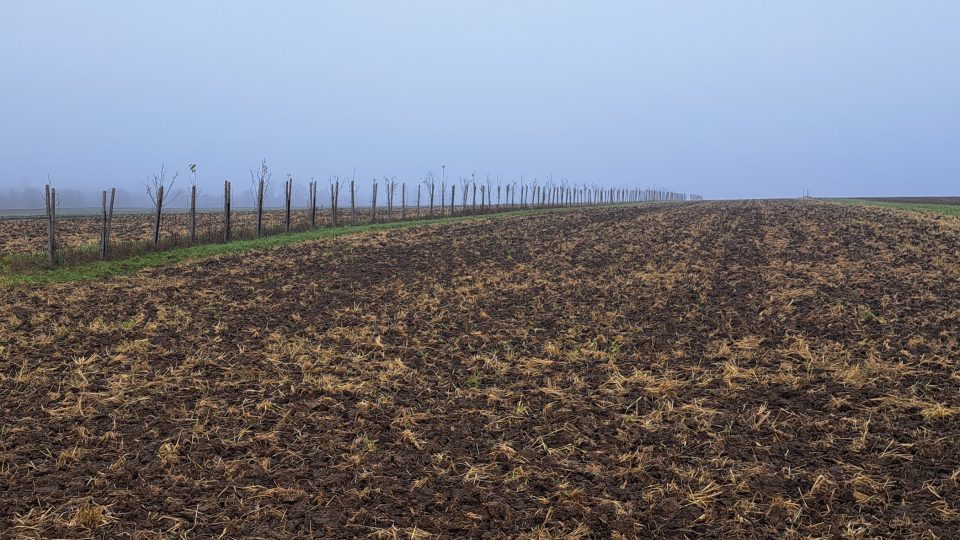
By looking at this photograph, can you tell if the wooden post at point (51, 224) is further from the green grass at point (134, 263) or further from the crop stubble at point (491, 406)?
the crop stubble at point (491, 406)

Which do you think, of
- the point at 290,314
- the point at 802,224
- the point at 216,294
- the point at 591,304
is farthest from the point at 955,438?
the point at 802,224

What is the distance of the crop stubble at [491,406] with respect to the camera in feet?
16.7

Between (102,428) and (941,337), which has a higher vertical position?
(941,337)

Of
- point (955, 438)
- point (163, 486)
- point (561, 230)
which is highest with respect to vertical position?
point (561, 230)

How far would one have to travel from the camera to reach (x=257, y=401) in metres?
7.47

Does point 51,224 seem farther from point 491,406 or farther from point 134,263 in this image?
point 491,406

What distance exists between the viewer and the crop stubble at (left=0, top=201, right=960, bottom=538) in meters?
5.10

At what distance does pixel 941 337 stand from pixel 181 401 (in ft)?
34.7

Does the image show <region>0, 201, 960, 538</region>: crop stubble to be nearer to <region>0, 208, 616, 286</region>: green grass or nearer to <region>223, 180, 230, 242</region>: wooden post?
<region>0, 208, 616, 286</region>: green grass

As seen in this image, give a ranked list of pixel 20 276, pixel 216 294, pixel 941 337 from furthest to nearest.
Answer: pixel 20 276, pixel 216 294, pixel 941 337

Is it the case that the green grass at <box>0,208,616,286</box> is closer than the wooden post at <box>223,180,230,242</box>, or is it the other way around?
the green grass at <box>0,208,616,286</box>

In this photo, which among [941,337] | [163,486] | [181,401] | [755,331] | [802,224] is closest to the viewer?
[163,486]

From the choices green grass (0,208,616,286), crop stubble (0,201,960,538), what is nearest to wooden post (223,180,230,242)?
green grass (0,208,616,286)

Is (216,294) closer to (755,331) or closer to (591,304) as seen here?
(591,304)
